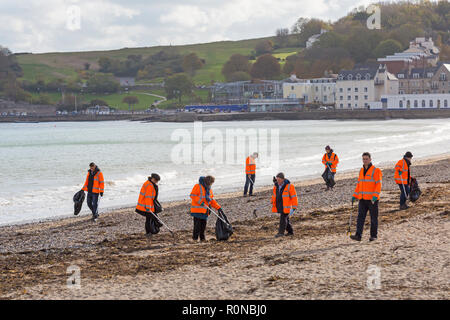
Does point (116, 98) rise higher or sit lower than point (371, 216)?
higher

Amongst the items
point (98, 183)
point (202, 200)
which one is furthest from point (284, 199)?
point (98, 183)

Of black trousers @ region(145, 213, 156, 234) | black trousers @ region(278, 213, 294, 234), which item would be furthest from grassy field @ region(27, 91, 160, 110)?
black trousers @ region(278, 213, 294, 234)

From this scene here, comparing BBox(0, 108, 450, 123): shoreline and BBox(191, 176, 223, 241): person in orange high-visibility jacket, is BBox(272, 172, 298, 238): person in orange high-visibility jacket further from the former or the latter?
BBox(0, 108, 450, 123): shoreline

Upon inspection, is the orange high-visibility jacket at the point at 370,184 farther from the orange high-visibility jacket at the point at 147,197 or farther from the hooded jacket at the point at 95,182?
the hooded jacket at the point at 95,182

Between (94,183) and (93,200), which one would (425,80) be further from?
(94,183)

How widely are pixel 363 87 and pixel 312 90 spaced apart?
50.0 ft

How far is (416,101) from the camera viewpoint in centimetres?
10206

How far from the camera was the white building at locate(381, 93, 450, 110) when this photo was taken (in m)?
99.9

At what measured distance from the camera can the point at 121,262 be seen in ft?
33.6

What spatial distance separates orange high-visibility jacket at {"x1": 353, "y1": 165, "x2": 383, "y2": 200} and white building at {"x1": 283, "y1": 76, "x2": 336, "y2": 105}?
10918 cm

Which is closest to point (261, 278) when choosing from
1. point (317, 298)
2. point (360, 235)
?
point (317, 298)

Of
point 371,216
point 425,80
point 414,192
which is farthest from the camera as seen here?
point 425,80

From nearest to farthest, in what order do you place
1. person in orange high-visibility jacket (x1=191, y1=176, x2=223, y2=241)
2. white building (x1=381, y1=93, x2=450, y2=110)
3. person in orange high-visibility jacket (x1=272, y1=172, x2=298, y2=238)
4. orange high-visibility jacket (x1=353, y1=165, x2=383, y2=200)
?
orange high-visibility jacket (x1=353, y1=165, x2=383, y2=200) → person in orange high-visibility jacket (x1=191, y1=176, x2=223, y2=241) → person in orange high-visibility jacket (x1=272, y1=172, x2=298, y2=238) → white building (x1=381, y1=93, x2=450, y2=110)
